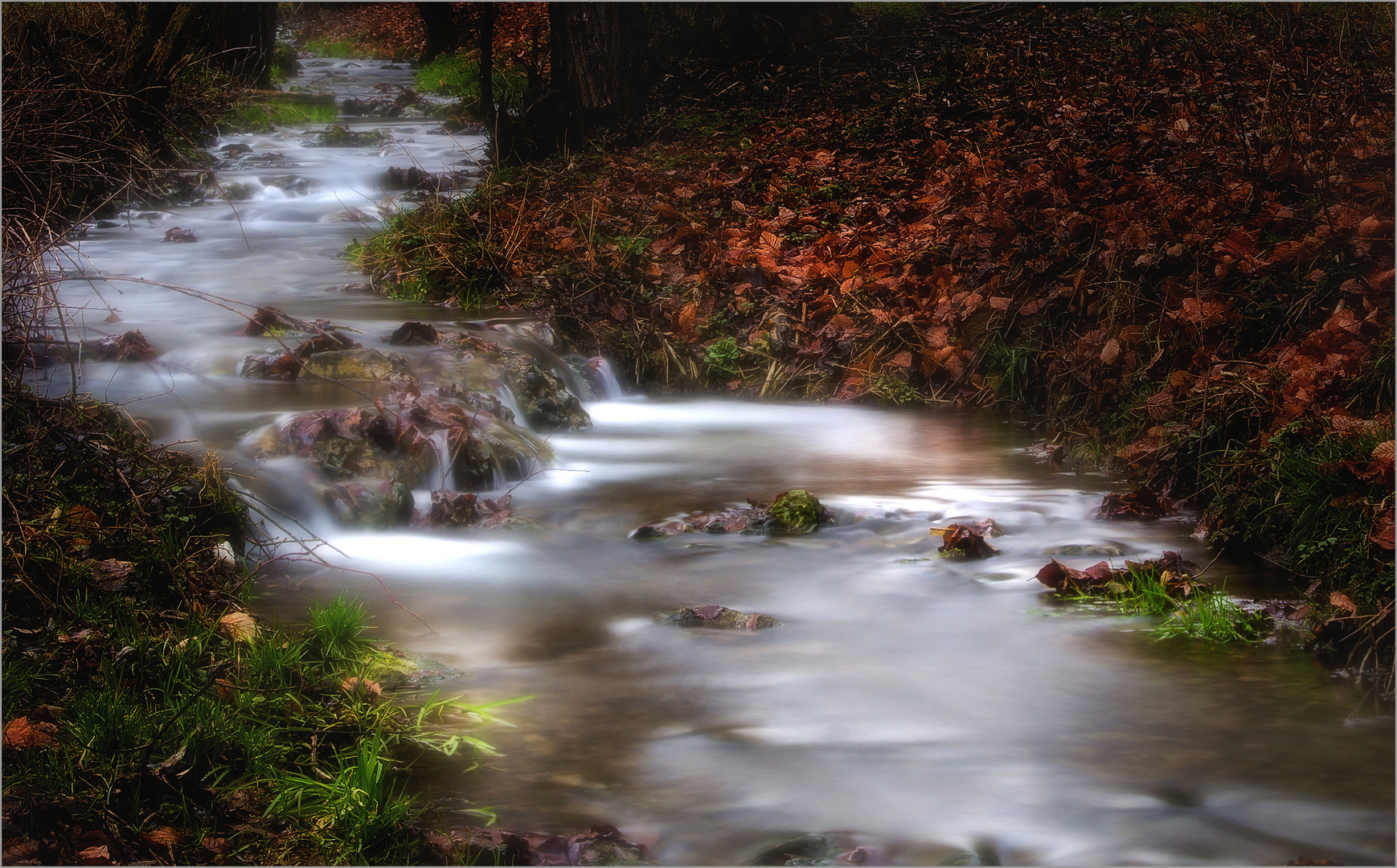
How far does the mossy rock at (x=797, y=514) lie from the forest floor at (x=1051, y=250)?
4.93ft

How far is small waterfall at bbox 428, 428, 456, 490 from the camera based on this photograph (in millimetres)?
5289

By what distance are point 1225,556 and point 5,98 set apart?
482 centimetres

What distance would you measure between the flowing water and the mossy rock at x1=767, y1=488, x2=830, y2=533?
0.31 feet

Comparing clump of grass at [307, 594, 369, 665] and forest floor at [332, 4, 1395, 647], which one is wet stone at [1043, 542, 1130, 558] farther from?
clump of grass at [307, 594, 369, 665]

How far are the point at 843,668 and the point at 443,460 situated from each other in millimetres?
2575

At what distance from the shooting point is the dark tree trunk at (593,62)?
10703 mm

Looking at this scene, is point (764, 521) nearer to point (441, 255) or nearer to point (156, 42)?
point (441, 255)

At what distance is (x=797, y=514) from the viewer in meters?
4.87

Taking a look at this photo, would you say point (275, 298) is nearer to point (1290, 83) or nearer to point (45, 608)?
point (45, 608)

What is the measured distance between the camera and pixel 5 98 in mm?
3809

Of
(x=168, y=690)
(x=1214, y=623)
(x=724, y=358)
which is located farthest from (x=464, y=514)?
A: (x=1214, y=623)

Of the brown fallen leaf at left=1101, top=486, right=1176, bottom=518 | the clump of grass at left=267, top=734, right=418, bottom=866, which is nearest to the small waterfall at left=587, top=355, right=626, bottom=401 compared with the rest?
the brown fallen leaf at left=1101, top=486, right=1176, bottom=518

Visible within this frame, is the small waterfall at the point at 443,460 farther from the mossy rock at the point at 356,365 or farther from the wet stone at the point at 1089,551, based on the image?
the wet stone at the point at 1089,551

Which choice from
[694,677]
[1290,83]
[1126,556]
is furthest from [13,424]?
[1290,83]
